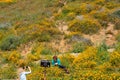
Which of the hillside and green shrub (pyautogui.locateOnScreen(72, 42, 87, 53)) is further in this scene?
green shrub (pyautogui.locateOnScreen(72, 42, 87, 53))

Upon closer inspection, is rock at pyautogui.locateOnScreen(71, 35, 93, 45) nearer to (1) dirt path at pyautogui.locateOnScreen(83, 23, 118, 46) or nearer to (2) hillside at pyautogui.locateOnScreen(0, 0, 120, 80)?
(2) hillside at pyautogui.locateOnScreen(0, 0, 120, 80)

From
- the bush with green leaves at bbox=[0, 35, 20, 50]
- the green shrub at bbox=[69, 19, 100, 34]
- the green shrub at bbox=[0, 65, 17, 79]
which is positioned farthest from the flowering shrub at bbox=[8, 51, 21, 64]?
the green shrub at bbox=[69, 19, 100, 34]

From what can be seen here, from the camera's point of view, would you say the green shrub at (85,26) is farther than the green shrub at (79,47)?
Yes

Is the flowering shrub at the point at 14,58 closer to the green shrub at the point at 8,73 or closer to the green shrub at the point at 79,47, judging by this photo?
the green shrub at the point at 8,73

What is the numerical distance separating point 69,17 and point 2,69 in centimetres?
1180

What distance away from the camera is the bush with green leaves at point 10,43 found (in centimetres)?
2223

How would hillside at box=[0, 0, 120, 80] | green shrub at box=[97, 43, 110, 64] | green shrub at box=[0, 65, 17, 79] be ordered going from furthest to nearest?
1. green shrub at box=[97, 43, 110, 64]
2. green shrub at box=[0, 65, 17, 79]
3. hillside at box=[0, 0, 120, 80]

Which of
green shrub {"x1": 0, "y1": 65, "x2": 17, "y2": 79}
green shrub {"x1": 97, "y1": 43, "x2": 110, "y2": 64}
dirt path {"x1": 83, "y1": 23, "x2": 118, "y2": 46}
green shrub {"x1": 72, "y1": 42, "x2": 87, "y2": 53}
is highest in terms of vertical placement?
green shrub {"x1": 97, "y1": 43, "x2": 110, "y2": 64}

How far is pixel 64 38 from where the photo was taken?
23.0m

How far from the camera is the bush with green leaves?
22.2 m

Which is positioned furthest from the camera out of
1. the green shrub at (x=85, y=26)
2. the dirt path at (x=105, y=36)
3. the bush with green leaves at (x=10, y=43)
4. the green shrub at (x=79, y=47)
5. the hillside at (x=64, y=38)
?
the green shrub at (x=85, y=26)

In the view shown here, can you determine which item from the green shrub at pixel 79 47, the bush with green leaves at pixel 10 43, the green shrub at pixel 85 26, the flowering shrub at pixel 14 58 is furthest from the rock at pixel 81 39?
the flowering shrub at pixel 14 58

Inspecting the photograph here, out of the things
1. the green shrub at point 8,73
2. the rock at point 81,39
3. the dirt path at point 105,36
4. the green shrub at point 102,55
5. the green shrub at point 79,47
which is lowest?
the dirt path at point 105,36

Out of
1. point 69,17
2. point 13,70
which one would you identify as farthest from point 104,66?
point 69,17
